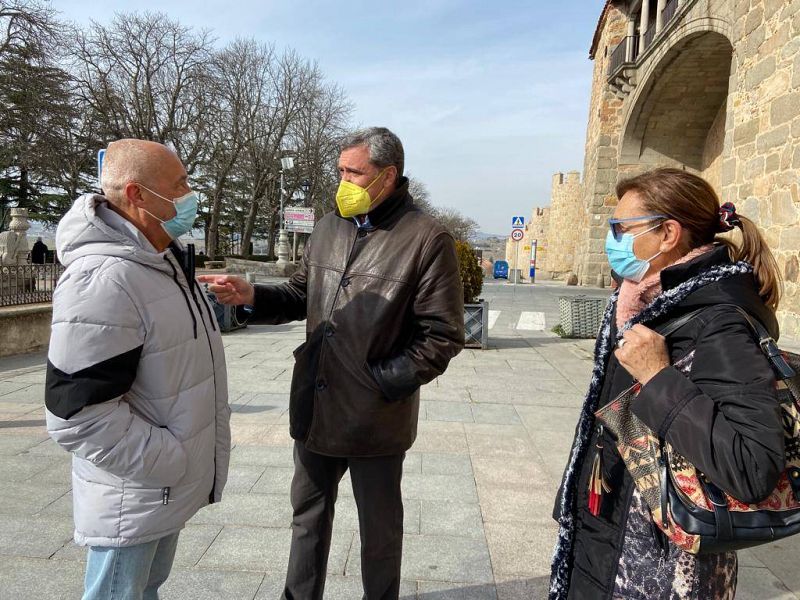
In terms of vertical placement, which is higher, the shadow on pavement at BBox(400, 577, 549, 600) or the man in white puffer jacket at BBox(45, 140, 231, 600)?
the man in white puffer jacket at BBox(45, 140, 231, 600)

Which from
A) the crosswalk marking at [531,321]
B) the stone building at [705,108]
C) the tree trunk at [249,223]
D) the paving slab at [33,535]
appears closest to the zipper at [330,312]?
the stone building at [705,108]

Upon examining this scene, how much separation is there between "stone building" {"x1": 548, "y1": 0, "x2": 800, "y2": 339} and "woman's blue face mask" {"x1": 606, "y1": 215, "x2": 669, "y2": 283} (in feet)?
1.14

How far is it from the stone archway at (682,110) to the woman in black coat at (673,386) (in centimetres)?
1615

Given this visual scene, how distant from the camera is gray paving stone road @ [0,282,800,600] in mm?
2609

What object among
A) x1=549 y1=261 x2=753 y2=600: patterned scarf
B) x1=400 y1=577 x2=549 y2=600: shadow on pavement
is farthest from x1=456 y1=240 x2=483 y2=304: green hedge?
x1=549 y1=261 x2=753 y2=600: patterned scarf

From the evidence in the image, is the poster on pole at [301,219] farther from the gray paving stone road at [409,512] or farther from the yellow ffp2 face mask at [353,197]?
the yellow ffp2 face mask at [353,197]

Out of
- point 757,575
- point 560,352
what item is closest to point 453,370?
point 560,352

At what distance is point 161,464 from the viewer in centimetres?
163

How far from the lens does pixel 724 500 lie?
4.24ft

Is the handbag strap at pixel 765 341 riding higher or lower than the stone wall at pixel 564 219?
lower

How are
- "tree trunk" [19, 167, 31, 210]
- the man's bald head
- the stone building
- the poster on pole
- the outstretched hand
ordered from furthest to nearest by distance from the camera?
A: "tree trunk" [19, 167, 31, 210] < the poster on pole < the stone building < the outstretched hand < the man's bald head

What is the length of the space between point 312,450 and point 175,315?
799 mm

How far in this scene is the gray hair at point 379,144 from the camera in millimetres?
2230

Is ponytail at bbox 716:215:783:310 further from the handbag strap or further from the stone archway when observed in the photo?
the stone archway
